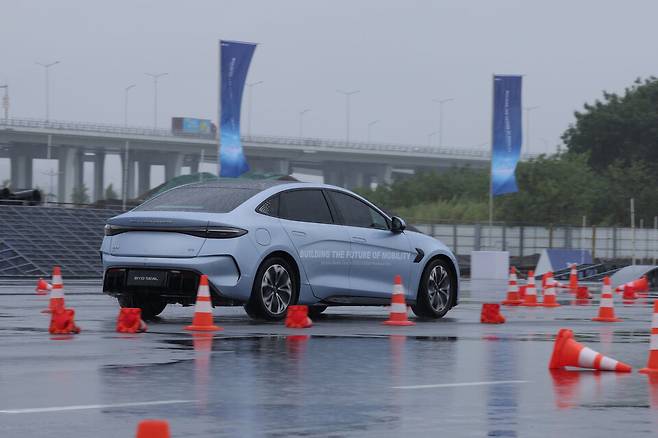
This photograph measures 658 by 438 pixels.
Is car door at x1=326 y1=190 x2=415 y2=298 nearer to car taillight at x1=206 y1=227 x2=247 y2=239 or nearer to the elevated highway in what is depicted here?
car taillight at x1=206 y1=227 x2=247 y2=239

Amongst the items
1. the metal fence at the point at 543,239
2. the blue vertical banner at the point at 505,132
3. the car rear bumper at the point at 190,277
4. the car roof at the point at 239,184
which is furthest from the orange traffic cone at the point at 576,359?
the metal fence at the point at 543,239

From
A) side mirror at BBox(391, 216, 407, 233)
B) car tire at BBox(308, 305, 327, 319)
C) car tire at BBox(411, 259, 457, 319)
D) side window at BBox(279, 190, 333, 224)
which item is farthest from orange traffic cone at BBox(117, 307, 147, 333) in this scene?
car tire at BBox(411, 259, 457, 319)

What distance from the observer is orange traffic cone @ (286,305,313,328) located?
15430 millimetres

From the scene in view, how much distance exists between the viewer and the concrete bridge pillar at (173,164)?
155 m

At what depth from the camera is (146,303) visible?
1698 centimetres

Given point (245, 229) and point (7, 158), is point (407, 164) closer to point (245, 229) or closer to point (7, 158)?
point (7, 158)

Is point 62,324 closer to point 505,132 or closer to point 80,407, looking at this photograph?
point 80,407

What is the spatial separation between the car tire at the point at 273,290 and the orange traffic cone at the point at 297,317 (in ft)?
2.09

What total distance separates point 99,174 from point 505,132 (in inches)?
4676

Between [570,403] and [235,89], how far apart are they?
37.1 metres

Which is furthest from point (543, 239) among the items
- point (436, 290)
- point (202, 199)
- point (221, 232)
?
point (221, 232)

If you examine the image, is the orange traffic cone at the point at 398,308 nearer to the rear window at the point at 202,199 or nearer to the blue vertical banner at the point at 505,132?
the rear window at the point at 202,199

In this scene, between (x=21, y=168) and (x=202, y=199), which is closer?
(x=202, y=199)

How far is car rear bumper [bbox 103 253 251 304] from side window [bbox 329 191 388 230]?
2.27 m
